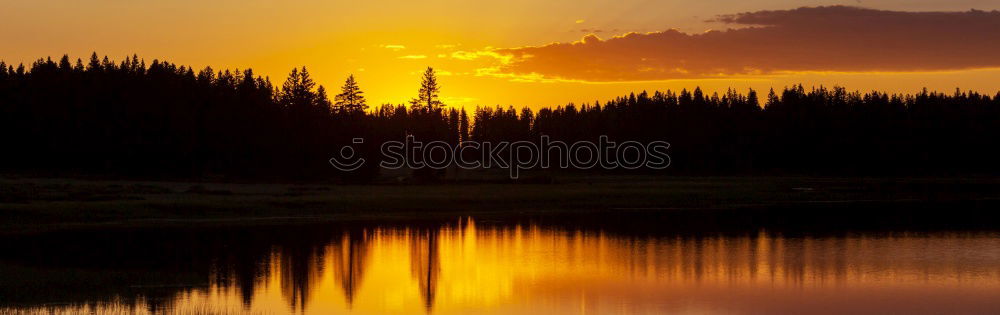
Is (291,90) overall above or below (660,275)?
above

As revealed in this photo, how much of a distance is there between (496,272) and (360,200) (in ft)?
121

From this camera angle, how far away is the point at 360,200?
78500 millimetres

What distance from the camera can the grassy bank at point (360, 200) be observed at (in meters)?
62.4

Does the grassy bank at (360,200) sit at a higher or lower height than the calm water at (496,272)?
higher

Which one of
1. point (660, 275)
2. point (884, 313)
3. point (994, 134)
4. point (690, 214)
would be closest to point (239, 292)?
point (660, 275)

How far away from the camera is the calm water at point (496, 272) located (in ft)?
109

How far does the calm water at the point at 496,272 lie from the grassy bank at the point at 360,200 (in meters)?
7.91

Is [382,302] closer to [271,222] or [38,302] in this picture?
[38,302]

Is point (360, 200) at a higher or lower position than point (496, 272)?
higher

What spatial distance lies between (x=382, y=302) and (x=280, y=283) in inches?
178

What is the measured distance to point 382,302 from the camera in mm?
35594

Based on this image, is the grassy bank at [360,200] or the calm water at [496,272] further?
the grassy bank at [360,200]

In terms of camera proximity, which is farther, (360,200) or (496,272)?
(360,200)

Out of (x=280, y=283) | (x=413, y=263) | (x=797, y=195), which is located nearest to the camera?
(x=280, y=283)
